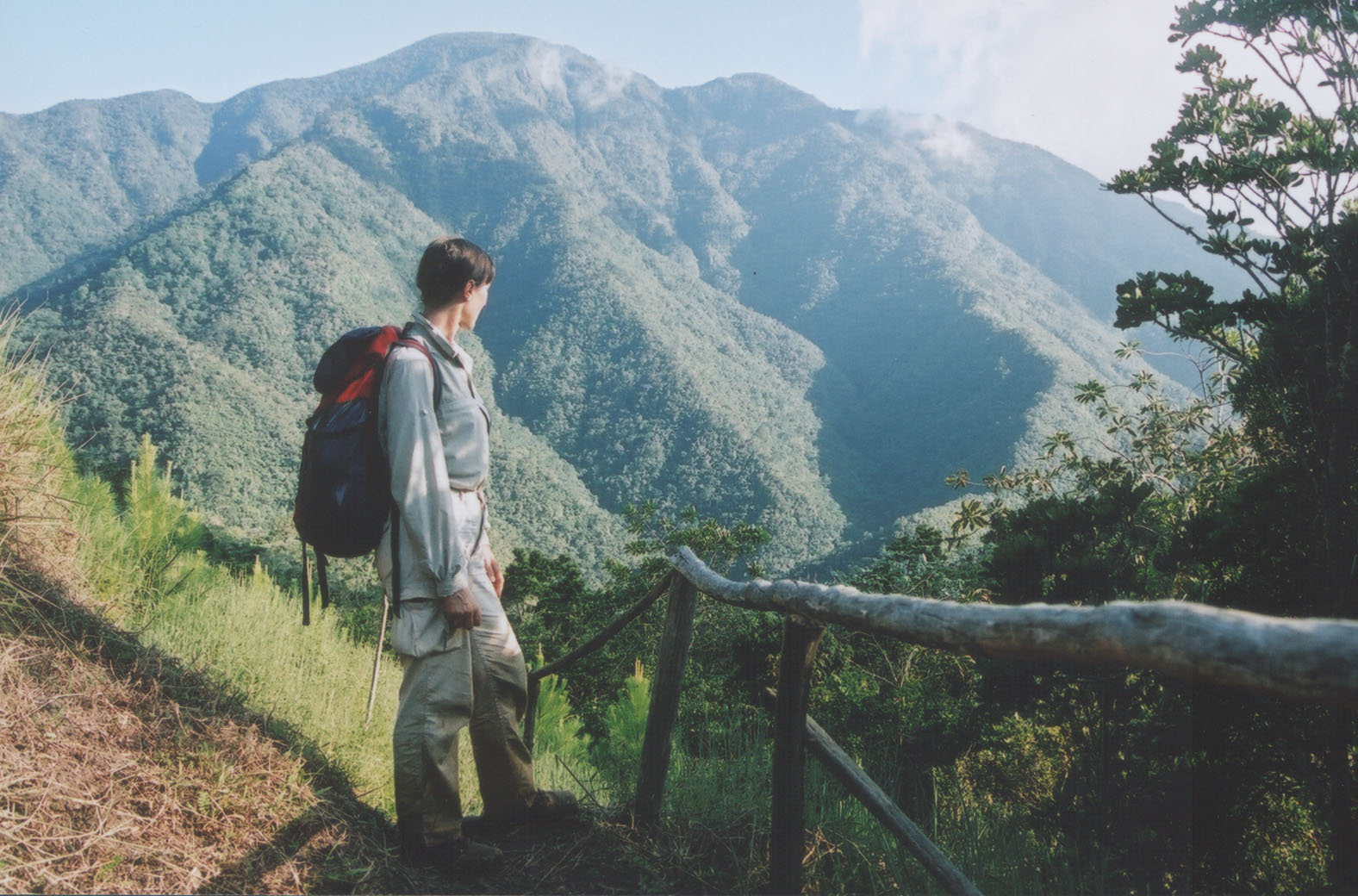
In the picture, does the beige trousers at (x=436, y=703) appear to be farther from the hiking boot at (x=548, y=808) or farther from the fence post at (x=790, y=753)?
the fence post at (x=790, y=753)

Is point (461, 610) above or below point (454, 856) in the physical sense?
above

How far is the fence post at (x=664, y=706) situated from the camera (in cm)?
239

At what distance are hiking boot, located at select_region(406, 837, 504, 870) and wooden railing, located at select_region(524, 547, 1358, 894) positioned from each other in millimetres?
523

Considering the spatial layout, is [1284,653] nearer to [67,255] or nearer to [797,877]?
[797,877]

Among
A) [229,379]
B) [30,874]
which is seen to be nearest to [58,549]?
[30,874]

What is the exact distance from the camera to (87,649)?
2.32m

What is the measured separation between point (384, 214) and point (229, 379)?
169ft

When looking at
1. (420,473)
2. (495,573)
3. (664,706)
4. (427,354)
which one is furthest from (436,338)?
(664,706)

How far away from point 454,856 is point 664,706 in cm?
73

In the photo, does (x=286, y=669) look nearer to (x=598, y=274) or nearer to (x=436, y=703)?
(x=436, y=703)

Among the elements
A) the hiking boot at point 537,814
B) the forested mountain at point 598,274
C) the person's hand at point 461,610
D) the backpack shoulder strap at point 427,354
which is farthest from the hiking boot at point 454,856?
the forested mountain at point 598,274

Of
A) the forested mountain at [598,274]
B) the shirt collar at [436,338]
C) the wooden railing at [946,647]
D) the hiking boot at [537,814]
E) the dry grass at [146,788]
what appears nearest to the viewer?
the wooden railing at [946,647]

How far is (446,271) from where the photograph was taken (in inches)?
85.7

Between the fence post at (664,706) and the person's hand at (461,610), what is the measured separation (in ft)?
Answer: 2.11
